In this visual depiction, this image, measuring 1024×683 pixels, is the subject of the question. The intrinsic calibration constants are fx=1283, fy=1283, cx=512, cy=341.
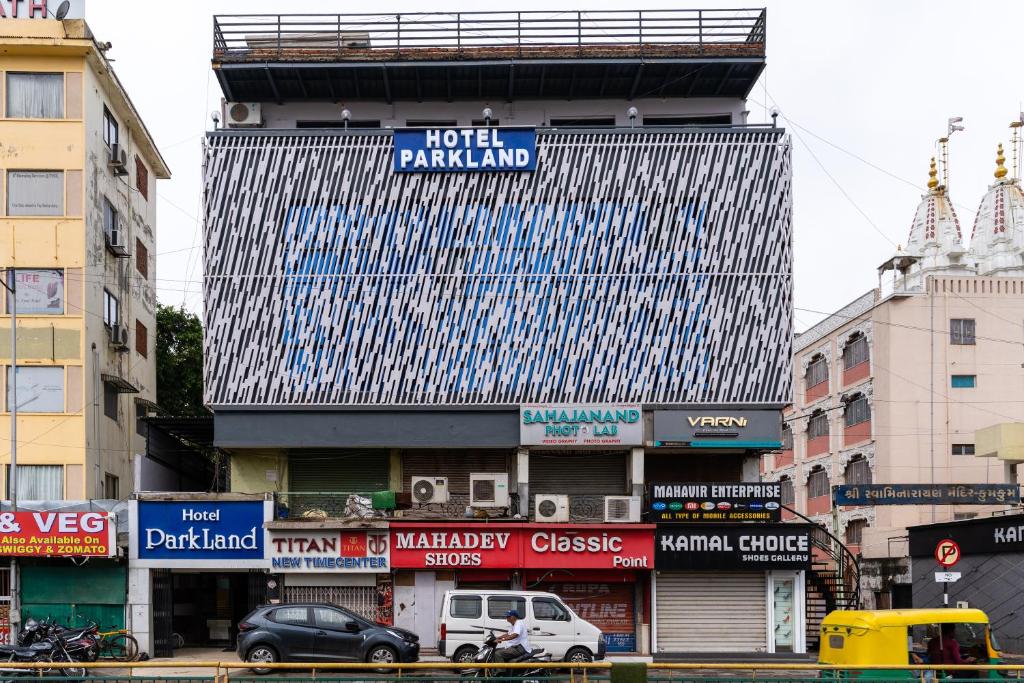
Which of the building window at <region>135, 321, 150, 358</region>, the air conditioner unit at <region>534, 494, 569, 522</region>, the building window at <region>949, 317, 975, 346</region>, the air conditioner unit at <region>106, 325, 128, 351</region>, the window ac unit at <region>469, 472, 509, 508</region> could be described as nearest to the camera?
the air conditioner unit at <region>534, 494, 569, 522</region>

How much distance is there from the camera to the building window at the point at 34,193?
38.2m

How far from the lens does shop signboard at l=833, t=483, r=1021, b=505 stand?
128 ft

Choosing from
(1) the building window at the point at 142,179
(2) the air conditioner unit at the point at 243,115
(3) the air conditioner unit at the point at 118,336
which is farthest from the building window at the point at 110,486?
(2) the air conditioner unit at the point at 243,115

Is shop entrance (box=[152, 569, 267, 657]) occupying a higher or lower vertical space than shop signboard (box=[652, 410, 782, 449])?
lower

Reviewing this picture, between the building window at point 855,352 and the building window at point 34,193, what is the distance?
119 feet

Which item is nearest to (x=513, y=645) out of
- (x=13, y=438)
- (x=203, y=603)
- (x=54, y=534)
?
(x=54, y=534)

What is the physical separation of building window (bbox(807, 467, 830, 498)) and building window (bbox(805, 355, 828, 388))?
4.53 metres

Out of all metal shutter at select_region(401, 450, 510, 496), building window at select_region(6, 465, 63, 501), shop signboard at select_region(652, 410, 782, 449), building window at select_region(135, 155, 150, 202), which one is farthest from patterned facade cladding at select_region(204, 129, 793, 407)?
building window at select_region(135, 155, 150, 202)

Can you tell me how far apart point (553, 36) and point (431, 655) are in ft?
62.7

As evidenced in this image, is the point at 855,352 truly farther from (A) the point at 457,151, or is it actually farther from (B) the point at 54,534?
(B) the point at 54,534

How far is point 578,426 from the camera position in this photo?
37469mm

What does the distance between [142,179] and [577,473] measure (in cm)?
2102

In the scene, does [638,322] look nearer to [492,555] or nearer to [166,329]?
[492,555]

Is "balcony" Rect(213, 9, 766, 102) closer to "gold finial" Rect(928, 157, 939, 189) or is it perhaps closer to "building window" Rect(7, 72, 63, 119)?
"building window" Rect(7, 72, 63, 119)
